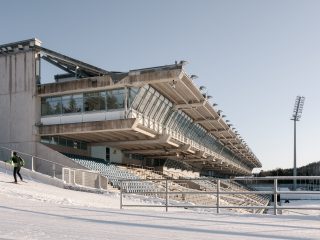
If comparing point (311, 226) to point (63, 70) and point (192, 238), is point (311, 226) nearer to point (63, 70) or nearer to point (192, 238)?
point (192, 238)

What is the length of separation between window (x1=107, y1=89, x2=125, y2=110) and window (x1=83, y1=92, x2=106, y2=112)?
45 cm

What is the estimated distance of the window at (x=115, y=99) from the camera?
30766 millimetres

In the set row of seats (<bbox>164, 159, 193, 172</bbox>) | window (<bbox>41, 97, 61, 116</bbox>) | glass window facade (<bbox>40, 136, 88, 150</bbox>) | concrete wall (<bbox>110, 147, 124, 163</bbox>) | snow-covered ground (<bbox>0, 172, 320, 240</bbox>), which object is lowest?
row of seats (<bbox>164, 159, 193, 172</bbox>)

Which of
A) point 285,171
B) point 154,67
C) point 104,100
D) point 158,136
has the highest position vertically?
point 154,67

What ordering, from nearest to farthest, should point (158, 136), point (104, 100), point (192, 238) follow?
point (192, 238) → point (104, 100) → point (158, 136)

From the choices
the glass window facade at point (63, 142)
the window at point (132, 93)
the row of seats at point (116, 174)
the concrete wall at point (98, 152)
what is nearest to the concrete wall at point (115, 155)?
the concrete wall at point (98, 152)

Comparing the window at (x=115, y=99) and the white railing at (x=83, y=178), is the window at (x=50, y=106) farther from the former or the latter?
the white railing at (x=83, y=178)

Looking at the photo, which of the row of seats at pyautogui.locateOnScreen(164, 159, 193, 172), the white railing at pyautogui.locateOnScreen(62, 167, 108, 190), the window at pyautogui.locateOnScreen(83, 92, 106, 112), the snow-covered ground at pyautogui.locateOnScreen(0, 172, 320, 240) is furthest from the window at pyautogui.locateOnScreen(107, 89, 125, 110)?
the row of seats at pyautogui.locateOnScreen(164, 159, 193, 172)

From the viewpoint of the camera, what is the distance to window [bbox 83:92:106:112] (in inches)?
1241

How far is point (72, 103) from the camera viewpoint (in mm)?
32469

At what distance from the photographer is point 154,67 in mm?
30500

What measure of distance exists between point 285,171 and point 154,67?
11310 centimetres

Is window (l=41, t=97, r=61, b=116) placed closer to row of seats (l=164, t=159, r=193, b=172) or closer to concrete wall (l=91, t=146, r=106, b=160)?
concrete wall (l=91, t=146, r=106, b=160)

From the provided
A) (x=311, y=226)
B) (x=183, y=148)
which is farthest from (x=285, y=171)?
(x=311, y=226)
